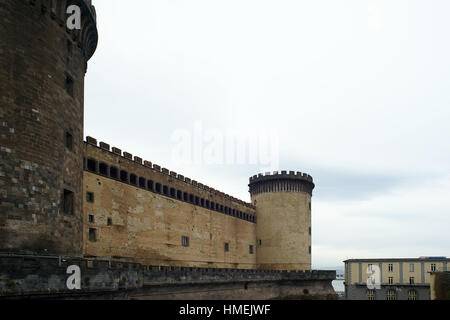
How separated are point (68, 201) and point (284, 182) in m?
33.5

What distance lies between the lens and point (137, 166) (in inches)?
1281

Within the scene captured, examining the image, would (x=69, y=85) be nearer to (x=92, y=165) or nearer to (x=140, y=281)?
(x=92, y=165)

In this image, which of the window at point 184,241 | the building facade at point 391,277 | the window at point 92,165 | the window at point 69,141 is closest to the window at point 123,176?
the window at point 92,165

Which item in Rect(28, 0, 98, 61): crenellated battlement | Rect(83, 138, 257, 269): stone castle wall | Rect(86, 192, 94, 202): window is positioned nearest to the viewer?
Rect(28, 0, 98, 61): crenellated battlement

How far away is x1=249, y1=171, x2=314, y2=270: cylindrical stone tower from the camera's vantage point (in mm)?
49438

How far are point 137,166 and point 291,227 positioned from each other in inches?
911

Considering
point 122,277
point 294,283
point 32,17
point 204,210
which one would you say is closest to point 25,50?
point 32,17

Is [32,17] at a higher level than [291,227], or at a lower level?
higher

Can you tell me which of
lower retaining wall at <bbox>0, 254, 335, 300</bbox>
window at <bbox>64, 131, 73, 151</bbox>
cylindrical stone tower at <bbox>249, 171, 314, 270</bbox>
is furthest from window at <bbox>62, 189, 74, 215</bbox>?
cylindrical stone tower at <bbox>249, 171, 314, 270</bbox>

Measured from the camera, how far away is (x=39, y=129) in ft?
58.6

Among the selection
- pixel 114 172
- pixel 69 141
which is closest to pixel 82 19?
pixel 69 141

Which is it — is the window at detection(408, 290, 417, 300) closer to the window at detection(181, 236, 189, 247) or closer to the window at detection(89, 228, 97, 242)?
the window at detection(181, 236, 189, 247)

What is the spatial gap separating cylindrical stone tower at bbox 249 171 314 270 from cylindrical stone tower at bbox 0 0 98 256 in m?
32.1
